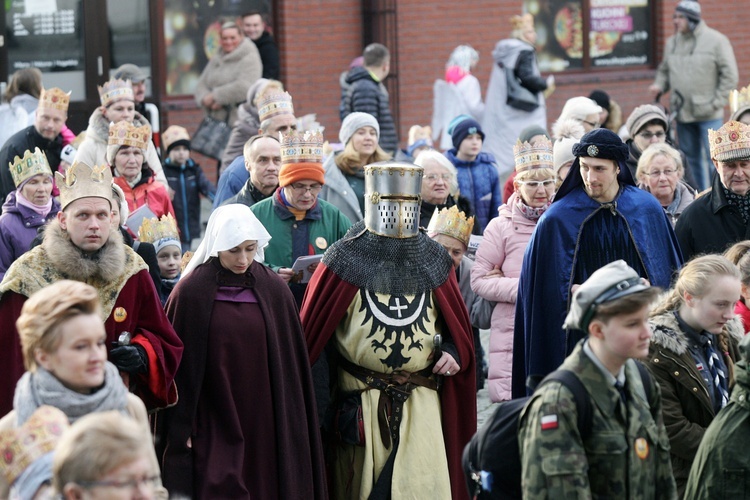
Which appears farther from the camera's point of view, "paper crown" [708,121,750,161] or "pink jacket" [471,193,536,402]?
"paper crown" [708,121,750,161]

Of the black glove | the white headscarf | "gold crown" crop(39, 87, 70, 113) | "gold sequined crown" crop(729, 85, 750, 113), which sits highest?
"gold crown" crop(39, 87, 70, 113)

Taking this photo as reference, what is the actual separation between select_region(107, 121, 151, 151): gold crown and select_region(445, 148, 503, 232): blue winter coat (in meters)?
2.48

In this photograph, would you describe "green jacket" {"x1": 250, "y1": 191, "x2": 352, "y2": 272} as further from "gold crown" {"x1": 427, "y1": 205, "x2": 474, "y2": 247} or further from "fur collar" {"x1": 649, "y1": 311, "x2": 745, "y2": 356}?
"fur collar" {"x1": 649, "y1": 311, "x2": 745, "y2": 356}

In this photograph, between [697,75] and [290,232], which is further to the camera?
[697,75]

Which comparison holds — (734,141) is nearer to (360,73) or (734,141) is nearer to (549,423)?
(549,423)

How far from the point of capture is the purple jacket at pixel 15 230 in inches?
333

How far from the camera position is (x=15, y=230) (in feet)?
28.0

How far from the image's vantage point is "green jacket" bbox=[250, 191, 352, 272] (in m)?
7.86

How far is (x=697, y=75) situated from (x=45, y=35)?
697 centimetres

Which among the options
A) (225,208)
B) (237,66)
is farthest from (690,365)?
(237,66)

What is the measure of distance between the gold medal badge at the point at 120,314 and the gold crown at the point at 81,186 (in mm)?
485

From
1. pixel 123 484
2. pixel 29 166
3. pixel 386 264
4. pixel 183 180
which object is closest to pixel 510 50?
pixel 183 180

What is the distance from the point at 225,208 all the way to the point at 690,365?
2199 mm

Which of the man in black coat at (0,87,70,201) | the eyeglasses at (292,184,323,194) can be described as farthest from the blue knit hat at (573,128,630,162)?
the man in black coat at (0,87,70,201)
